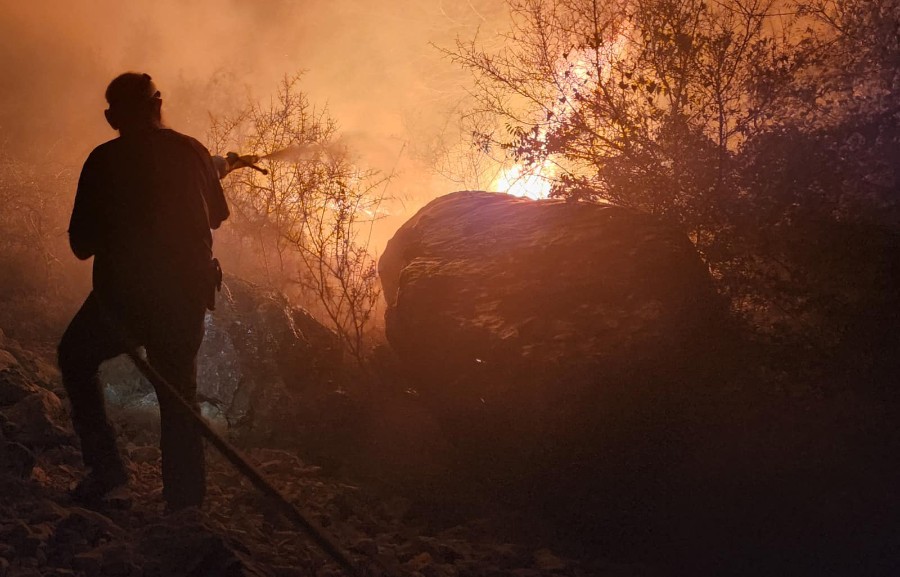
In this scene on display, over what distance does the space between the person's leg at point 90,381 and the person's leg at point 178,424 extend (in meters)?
0.19

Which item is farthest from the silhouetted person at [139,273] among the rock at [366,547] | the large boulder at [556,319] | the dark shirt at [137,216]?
the large boulder at [556,319]

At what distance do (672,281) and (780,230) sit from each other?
1.34 m

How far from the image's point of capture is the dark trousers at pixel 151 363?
8.29 feet

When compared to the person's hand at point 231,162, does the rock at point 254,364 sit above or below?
below

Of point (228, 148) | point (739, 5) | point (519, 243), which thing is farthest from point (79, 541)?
point (228, 148)

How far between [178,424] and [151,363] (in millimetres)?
314

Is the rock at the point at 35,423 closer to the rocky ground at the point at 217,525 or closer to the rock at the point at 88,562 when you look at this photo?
the rocky ground at the point at 217,525

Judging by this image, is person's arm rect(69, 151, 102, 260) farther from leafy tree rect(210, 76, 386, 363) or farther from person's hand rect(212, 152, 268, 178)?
leafy tree rect(210, 76, 386, 363)

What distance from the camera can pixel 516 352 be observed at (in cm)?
378

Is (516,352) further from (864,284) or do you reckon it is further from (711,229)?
(864,284)

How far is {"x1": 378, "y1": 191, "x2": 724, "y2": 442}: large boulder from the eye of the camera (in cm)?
359

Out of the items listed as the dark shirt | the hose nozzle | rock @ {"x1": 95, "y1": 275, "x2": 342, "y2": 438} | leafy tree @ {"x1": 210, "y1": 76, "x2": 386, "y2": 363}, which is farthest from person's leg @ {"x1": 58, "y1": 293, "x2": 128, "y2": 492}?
leafy tree @ {"x1": 210, "y1": 76, "x2": 386, "y2": 363}

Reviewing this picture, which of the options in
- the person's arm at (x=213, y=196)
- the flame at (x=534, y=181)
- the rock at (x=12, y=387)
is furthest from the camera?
the flame at (x=534, y=181)

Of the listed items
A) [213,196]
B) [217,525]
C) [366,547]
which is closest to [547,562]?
[366,547]
